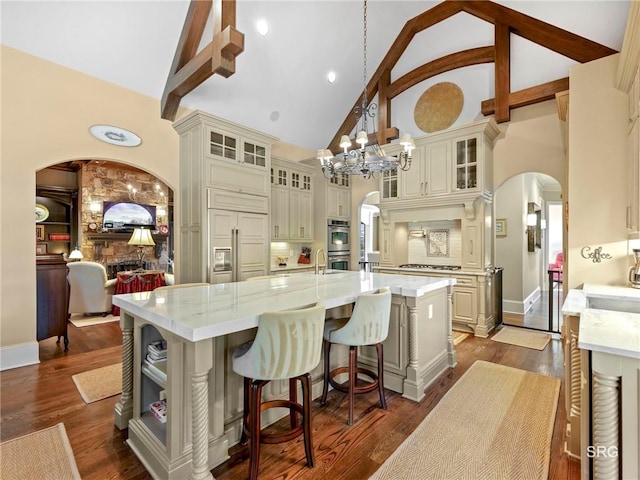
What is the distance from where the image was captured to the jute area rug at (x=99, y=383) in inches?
106

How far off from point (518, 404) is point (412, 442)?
1109 millimetres

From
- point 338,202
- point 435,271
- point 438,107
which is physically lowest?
point 435,271

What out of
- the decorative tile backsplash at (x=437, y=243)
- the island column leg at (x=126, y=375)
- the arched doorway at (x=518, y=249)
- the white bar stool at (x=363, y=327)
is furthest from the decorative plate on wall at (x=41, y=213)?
the arched doorway at (x=518, y=249)

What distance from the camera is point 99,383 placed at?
2.92m

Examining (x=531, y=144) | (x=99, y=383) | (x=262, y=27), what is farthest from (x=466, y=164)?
(x=99, y=383)

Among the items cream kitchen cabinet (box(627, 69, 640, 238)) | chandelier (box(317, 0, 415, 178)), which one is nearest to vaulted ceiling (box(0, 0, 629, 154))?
chandelier (box(317, 0, 415, 178))

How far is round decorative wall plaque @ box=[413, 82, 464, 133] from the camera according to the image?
5105 millimetres

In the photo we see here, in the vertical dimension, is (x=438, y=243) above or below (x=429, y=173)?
below

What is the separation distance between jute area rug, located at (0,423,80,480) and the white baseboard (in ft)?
5.58

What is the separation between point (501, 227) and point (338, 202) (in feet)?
10.6

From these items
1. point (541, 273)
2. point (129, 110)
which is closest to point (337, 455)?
point (129, 110)

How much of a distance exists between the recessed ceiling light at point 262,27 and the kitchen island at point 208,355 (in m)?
3.71

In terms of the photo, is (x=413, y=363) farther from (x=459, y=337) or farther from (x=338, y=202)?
(x=338, y=202)

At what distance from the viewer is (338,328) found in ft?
7.91
